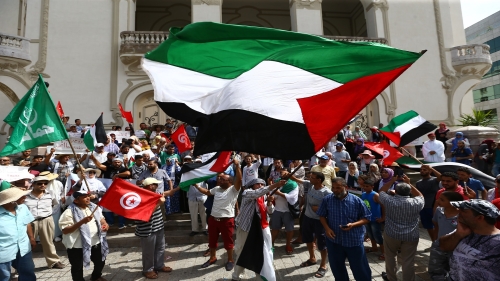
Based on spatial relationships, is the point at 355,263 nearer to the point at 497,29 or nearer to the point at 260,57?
the point at 260,57

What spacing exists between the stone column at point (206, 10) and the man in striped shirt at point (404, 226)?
14917mm

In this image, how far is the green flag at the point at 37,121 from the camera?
4863 mm

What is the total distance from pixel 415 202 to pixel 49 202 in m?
6.45

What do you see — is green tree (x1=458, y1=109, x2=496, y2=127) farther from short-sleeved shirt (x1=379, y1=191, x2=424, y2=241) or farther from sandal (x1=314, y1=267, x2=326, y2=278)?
sandal (x1=314, y1=267, x2=326, y2=278)

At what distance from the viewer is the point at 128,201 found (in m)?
5.20

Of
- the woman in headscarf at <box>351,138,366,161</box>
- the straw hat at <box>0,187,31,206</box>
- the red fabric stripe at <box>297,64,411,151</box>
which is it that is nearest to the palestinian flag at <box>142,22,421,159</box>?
the red fabric stripe at <box>297,64,411,151</box>

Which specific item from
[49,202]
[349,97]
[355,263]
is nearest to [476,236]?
[349,97]

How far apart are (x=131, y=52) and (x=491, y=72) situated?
41.7 meters

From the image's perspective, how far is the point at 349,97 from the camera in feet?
10.9

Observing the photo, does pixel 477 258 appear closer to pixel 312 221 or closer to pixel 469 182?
pixel 469 182

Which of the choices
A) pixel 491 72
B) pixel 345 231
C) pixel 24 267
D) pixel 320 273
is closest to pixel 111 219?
pixel 24 267

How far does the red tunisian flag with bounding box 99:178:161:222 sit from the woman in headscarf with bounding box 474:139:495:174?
917 centimetres

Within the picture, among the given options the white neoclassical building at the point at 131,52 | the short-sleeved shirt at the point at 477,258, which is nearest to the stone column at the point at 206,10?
the white neoclassical building at the point at 131,52

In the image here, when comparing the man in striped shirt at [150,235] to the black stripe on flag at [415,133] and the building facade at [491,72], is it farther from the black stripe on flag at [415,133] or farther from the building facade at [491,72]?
the building facade at [491,72]
